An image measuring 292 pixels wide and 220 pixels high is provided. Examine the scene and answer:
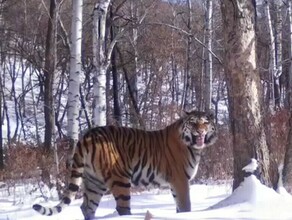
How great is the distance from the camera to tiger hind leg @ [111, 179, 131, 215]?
716cm

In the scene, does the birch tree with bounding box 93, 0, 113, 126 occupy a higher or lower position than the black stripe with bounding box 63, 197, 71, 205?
higher

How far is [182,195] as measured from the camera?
745cm

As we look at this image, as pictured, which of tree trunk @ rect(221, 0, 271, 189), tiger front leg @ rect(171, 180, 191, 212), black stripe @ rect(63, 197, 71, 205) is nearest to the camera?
tree trunk @ rect(221, 0, 271, 189)

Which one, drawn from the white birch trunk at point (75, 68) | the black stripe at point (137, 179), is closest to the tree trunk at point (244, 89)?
the black stripe at point (137, 179)

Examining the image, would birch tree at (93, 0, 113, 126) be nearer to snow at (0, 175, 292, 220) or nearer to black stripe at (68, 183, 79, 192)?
snow at (0, 175, 292, 220)

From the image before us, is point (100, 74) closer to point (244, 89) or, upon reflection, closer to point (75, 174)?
point (75, 174)

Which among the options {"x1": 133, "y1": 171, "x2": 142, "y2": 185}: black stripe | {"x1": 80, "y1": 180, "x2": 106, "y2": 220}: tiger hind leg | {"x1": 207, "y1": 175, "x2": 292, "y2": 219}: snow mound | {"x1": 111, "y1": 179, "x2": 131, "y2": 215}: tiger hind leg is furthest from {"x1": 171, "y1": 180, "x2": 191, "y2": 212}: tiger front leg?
{"x1": 207, "y1": 175, "x2": 292, "y2": 219}: snow mound

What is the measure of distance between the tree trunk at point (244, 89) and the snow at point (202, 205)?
0.39 meters

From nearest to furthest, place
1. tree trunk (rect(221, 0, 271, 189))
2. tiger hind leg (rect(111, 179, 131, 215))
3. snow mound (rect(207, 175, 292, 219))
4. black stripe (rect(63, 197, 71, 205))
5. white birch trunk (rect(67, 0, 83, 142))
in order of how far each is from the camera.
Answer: snow mound (rect(207, 175, 292, 219)) < tree trunk (rect(221, 0, 271, 189)) < black stripe (rect(63, 197, 71, 205)) < tiger hind leg (rect(111, 179, 131, 215)) < white birch trunk (rect(67, 0, 83, 142))

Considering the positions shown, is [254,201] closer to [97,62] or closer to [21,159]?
[97,62]

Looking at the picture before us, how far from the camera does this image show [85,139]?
7359mm

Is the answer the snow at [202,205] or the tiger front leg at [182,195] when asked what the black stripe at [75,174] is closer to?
the snow at [202,205]

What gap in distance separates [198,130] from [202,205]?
1551 millimetres

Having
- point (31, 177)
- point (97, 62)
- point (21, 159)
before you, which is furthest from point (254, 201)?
point (21, 159)
